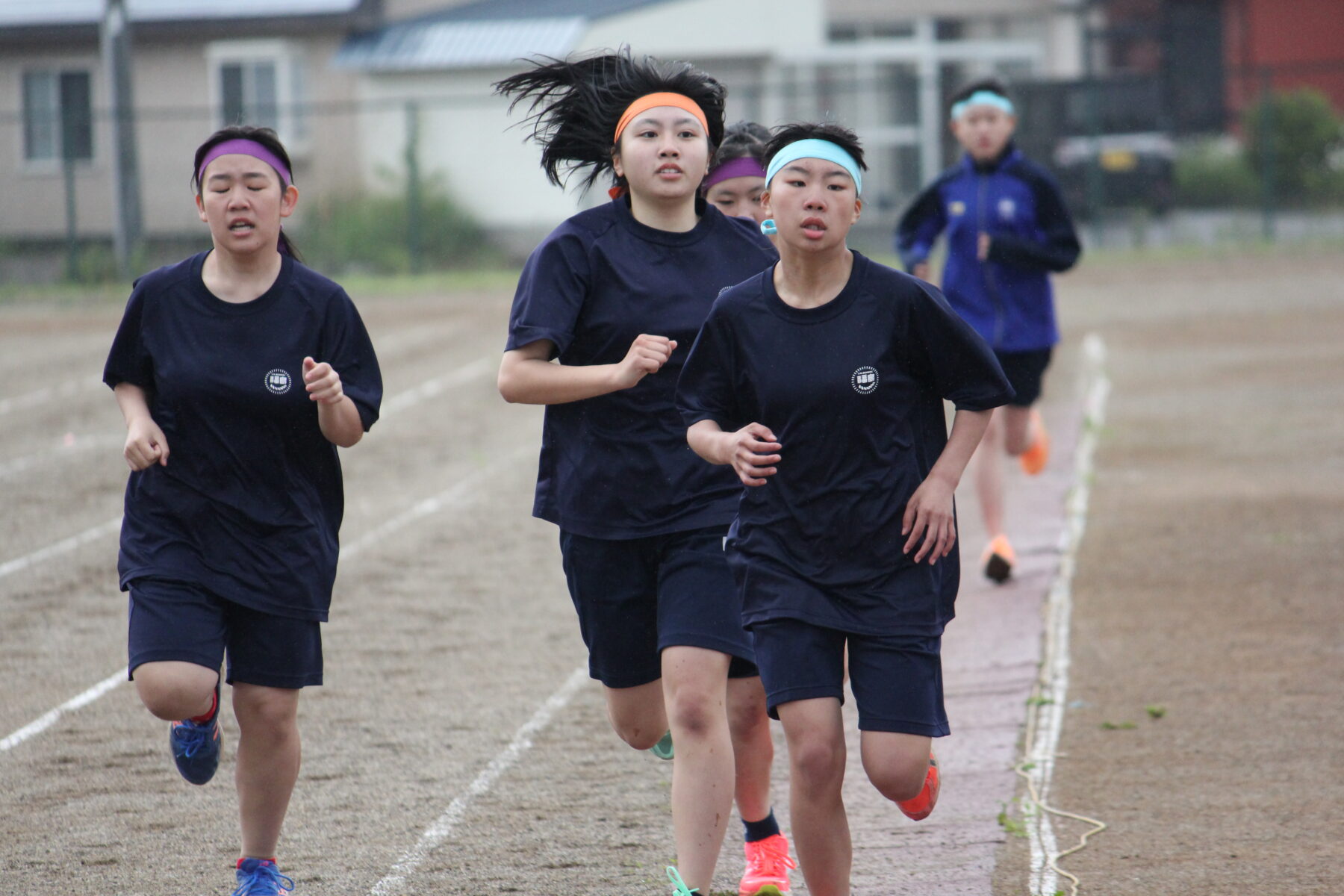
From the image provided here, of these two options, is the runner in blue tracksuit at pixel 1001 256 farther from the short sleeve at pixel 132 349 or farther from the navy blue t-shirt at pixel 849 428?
the short sleeve at pixel 132 349

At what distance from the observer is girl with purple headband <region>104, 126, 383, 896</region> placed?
13.6 feet

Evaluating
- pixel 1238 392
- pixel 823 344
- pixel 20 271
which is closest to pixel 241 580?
pixel 823 344

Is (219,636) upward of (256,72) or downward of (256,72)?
downward

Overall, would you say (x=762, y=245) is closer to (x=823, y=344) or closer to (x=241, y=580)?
(x=823, y=344)

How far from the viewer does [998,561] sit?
8016mm

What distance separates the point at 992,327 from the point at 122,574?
5.08 meters

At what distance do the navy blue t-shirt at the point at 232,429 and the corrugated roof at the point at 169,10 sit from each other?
83.1 ft

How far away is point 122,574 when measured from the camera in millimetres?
4238

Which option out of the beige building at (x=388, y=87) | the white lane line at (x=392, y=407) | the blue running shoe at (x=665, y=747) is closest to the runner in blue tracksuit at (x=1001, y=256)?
the blue running shoe at (x=665, y=747)

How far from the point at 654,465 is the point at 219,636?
121 cm

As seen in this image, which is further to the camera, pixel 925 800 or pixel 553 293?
pixel 553 293

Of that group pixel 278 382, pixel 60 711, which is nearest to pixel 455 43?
pixel 60 711

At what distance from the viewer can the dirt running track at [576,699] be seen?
4762 mm

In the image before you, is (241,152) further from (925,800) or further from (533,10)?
(533,10)
